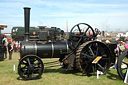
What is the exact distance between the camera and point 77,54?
6672mm

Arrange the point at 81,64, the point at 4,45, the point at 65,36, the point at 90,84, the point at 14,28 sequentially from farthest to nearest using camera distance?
the point at 14,28, the point at 4,45, the point at 65,36, the point at 81,64, the point at 90,84

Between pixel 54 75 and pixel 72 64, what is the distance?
0.95 metres

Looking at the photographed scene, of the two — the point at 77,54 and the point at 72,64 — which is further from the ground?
the point at 77,54

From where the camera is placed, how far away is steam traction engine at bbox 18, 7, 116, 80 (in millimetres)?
6648

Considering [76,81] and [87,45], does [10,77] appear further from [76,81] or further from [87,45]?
[87,45]

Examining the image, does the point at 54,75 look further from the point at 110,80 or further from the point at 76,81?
the point at 110,80

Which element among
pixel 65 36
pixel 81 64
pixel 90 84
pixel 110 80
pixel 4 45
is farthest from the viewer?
pixel 4 45

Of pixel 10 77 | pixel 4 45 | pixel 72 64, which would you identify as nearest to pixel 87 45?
pixel 72 64

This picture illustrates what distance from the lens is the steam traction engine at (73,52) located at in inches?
262

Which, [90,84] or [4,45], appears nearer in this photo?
[90,84]

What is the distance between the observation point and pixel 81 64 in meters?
6.80

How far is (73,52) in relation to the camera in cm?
707

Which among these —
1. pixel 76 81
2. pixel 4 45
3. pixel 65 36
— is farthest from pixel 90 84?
pixel 4 45

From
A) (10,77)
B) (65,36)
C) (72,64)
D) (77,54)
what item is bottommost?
(10,77)
